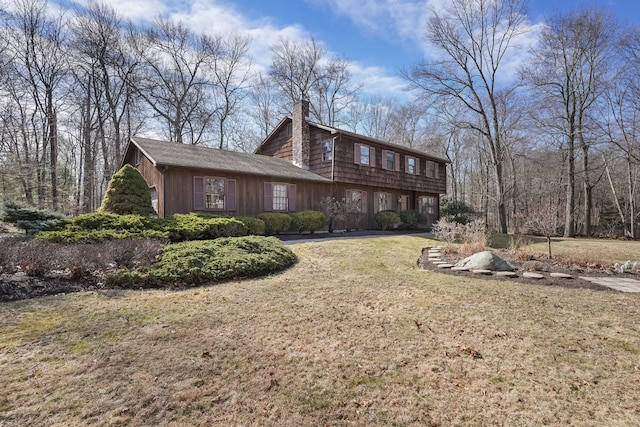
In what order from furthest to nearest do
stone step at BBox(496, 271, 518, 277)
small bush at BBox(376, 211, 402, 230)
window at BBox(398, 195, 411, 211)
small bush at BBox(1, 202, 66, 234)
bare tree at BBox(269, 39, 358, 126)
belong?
1. bare tree at BBox(269, 39, 358, 126)
2. window at BBox(398, 195, 411, 211)
3. small bush at BBox(376, 211, 402, 230)
4. small bush at BBox(1, 202, 66, 234)
5. stone step at BBox(496, 271, 518, 277)

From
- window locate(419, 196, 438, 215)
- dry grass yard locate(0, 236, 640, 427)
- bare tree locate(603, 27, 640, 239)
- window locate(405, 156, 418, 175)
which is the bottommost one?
dry grass yard locate(0, 236, 640, 427)

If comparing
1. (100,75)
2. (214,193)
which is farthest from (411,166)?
(100,75)

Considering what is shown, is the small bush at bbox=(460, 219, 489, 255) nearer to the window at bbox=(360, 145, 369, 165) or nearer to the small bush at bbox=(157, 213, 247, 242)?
the small bush at bbox=(157, 213, 247, 242)

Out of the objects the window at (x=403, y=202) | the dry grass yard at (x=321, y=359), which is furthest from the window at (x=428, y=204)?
the dry grass yard at (x=321, y=359)

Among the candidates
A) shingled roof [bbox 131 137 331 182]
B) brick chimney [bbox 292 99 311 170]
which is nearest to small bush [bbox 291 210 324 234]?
shingled roof [bbox 131 137 331 182]

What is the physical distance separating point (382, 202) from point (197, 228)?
12.9 metres

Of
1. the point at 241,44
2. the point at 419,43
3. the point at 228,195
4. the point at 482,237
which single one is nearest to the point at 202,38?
the point at 241,44

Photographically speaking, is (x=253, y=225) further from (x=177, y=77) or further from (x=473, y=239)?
(x=177, y=77)

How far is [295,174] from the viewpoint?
1509 centimetres

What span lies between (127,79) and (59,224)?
58.9 feet

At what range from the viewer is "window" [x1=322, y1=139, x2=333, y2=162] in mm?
16422

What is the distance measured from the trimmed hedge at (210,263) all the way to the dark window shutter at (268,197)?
6.29 m

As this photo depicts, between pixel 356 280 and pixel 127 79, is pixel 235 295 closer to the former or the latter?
pixel 356 280

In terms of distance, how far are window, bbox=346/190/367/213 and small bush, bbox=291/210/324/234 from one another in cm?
238
